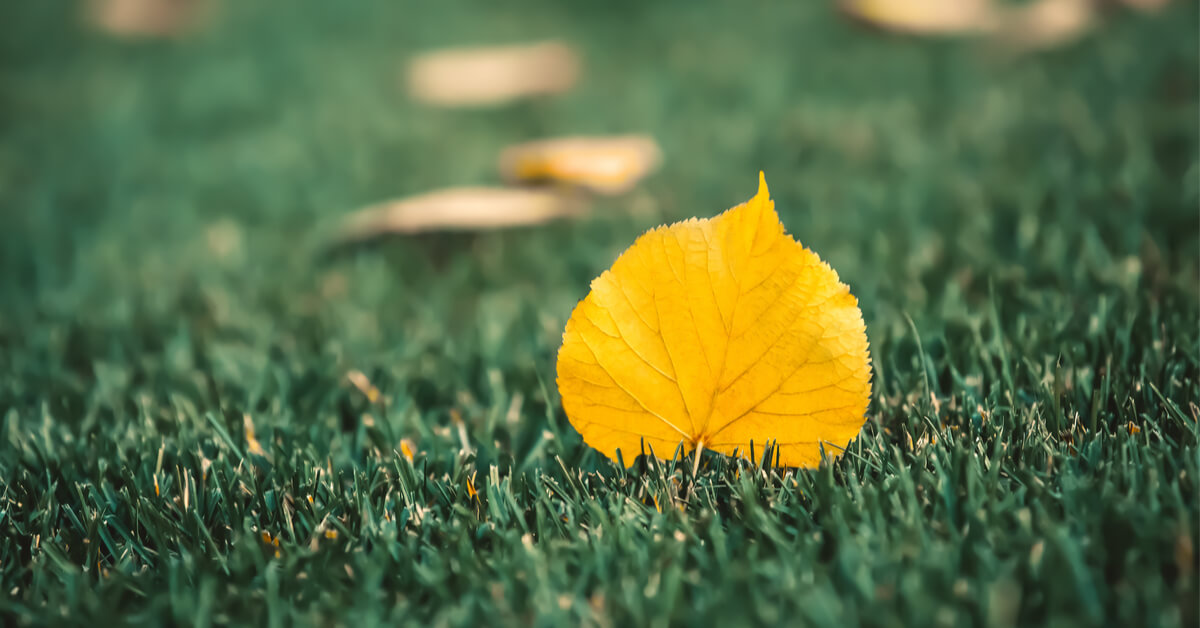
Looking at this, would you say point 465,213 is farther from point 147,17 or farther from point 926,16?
point 147,17

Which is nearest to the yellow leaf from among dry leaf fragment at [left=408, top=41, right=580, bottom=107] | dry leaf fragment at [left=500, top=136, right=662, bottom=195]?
dry leaf fragment at [left=500, top=136, right=662, bottom=195]

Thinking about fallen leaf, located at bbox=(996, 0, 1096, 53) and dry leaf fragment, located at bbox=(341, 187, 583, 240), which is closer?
dry leaf fragment, located at bbox=(341, 187, 583, 240)

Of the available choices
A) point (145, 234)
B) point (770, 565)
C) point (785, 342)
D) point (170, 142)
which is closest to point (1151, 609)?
point (770, 565)

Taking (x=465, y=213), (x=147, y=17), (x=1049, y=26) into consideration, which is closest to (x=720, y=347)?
(x=465, y=213)

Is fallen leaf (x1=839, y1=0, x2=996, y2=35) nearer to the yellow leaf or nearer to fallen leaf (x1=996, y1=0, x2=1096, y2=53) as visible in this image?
fallen leaf (x1=996, y1=0, x2=1096, y2=53)

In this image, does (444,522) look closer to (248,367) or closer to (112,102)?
(248,367)
